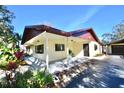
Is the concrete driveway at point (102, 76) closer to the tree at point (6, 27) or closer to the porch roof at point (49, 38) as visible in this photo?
the porch roof at point (49, 38)

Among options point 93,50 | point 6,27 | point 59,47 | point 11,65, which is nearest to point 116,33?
point 93,50

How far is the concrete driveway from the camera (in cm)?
573

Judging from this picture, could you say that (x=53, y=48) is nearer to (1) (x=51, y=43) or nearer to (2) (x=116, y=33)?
(1) (x=51, y=43)

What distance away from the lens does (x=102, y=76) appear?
632 cm

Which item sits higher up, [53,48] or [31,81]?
[53,48]

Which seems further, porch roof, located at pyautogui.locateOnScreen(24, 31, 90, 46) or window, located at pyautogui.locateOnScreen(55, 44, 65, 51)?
window, located at pyautogui.locateOnScreen(55, 44, 65, 51)

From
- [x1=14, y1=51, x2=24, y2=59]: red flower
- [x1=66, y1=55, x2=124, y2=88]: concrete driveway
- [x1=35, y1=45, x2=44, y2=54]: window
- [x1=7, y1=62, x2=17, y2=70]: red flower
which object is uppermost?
[x1=35, y1=45, x2=44, y2=54]: window

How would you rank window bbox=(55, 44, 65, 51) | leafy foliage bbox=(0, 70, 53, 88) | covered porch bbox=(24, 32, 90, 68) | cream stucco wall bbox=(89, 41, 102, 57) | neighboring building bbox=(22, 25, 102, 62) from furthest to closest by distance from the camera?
cream stucco wall bbox=(89, 41, 102, 57)
window bbox=(55, 44, 65, 51)
covered porch bbox=(24, 32, 90, 68)
neighboring building bbox=(22, 25, 102, 62)
leafy foliage bbox=(0, 70, 53, 88)

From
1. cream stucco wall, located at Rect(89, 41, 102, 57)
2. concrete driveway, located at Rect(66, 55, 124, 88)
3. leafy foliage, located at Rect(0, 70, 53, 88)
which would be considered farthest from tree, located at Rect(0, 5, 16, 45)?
cream stucco wall, located at Rect(89, 41, 102, 57)

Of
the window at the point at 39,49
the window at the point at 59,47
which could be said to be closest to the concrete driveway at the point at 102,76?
the window at the point at 59,47

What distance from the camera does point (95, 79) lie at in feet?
20.2

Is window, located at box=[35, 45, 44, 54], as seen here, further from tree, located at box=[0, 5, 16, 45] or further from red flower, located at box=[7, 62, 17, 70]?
red flower, located at box=[7, 62, 17, 70]

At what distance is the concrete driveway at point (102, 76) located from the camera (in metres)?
5.73

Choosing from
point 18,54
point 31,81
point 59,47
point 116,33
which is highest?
point 116,33
